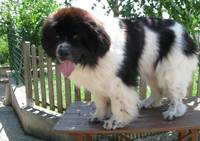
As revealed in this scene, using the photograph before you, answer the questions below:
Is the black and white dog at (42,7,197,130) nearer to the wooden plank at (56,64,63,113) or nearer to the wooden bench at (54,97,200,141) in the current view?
the wooden bench at (54,97,200,141)

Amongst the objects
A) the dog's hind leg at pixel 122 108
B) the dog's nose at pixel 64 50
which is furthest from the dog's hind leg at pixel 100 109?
the dog's nose at pixel 64 50

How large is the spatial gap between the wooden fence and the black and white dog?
1.60 meters

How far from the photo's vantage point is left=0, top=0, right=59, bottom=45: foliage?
36.4 feet

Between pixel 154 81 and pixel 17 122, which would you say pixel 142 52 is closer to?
pixel 154 81

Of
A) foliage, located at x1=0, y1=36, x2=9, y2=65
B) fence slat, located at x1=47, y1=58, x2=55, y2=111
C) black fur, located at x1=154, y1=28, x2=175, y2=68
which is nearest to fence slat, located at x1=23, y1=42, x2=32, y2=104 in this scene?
fence slat, located at x1=47, y1=58, x2=55, y2=111

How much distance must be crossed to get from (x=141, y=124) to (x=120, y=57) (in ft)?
2.49

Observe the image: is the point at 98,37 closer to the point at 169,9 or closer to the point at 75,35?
the point at 75,35

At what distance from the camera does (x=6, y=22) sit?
11.4 m

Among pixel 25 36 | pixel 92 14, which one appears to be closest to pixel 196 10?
pixel 92 14

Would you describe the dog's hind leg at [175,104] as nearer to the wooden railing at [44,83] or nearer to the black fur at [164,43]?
the black fur at [164,43]

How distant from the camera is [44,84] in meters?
6.63

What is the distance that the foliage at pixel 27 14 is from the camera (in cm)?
1109

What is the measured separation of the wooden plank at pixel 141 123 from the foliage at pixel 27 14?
658cm

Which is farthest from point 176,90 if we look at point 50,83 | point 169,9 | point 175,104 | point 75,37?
point 50,83
